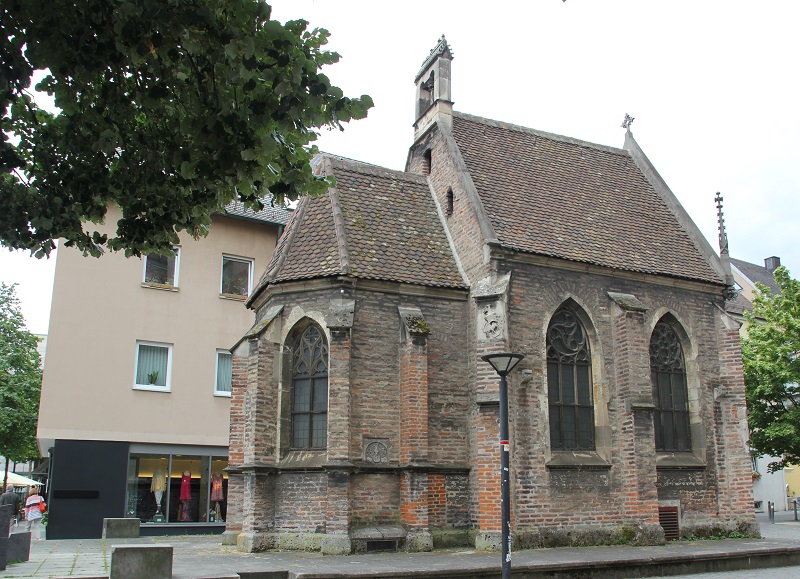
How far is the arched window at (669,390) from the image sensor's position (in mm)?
18859

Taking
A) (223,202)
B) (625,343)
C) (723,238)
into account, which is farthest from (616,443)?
(223,202)

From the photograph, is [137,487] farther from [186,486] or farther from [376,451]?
[376,451]

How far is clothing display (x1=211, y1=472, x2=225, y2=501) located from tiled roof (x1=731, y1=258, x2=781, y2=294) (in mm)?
39191

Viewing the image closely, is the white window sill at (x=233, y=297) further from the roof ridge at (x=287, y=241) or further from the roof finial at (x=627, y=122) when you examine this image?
the roof finial at (x=627, y=122)

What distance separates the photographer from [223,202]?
7598 mm

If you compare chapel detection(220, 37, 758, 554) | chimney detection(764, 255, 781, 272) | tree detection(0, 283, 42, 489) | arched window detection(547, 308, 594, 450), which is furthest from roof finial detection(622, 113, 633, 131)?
chimney detection(764, 255, 781, 272)

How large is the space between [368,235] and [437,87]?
17.8ft

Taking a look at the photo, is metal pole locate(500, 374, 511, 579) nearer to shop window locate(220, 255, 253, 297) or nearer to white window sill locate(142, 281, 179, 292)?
white window sill locate(142, 281, 179, 292)

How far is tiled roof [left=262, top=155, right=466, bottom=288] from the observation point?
17.1m

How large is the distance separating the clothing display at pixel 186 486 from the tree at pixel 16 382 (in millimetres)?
12856

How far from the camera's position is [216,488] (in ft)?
78.1

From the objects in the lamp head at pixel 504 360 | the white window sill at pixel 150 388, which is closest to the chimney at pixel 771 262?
the white window sill at pixel 150 388

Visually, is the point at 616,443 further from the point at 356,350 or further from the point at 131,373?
the point at 131,373

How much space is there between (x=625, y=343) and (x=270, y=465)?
8.92m
